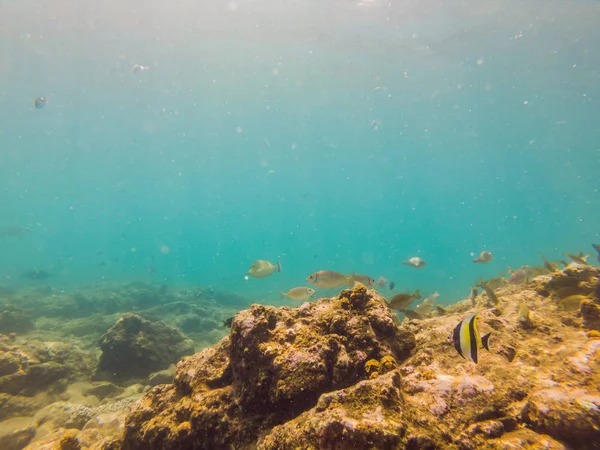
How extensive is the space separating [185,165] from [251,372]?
124 metres

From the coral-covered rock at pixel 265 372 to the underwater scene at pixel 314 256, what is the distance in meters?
0.02

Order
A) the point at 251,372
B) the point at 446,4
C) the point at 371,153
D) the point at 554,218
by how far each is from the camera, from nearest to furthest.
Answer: the point at 251,372 < the point at 446,4 < the point at 371,153 < the point at 554,218

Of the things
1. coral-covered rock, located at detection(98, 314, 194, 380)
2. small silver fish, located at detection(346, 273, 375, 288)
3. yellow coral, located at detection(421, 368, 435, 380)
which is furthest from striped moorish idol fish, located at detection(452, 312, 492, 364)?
coral-covered rock, located at detection(98, 314, 194, 380)

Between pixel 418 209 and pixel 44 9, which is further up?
pixel 418 209

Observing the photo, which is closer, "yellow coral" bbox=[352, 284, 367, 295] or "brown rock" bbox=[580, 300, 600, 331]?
"yellow coral" bbox=[352, 284, 367, 295]

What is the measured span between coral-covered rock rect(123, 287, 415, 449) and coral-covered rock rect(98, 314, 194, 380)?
639 centimetres

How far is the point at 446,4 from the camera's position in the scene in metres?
22.4

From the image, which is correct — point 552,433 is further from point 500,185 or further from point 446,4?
point 500,185

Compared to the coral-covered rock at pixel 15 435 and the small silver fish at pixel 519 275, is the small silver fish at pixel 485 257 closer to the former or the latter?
the small silver fish at pixel 519 275

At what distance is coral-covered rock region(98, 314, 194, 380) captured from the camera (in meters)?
7.95

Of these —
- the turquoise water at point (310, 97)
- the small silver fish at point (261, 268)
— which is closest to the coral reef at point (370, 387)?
the small silver fish at point (261, 268)

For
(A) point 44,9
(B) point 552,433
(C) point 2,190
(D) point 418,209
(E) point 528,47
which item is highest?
(C) point 2,190

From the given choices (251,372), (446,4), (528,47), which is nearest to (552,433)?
(251,372)

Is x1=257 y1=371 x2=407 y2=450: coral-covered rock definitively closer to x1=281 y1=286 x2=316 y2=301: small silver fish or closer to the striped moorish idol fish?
the striped moorish idol fish
